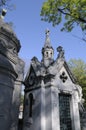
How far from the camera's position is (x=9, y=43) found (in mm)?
14492

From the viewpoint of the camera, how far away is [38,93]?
14477 mm

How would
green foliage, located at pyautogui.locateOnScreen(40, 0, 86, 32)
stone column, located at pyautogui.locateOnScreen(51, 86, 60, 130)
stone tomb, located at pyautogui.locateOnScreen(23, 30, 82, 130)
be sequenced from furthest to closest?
stone tomb, located at pyautogui.locateOnScreen(23, 30, 82, 130), stone column, located at pyautogui.locateOnScreen(51, 86, 60, 130), green foliage, located at pyautogui.locateOnScreen(40, 0, 86, 32)

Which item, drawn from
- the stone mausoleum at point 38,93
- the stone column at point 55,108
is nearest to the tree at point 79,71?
the stone mausoleum at point 38,93

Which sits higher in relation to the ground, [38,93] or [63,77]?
[63,77]

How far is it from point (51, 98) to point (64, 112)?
2137 mm

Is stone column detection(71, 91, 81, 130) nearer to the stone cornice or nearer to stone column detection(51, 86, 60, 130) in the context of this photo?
stone column detection(51, 86, 60, 130)

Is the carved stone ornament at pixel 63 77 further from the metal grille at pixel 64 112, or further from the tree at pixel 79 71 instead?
the tree at pixel 79 71

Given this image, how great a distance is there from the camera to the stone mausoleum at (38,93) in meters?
11.6

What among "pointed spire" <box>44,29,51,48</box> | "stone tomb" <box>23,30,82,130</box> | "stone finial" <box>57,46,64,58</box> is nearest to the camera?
"stone tomb" <box>23,30,82,130</box>

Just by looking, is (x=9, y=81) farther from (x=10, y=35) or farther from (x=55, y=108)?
(x=10, y=35)

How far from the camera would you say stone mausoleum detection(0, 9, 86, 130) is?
11.6 metres

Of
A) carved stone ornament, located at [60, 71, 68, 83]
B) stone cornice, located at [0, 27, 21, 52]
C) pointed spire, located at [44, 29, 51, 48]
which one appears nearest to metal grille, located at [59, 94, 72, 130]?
carved stone ornament, located at [60, 71, 68, 83]

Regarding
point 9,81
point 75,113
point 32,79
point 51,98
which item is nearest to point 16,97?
point 9,81

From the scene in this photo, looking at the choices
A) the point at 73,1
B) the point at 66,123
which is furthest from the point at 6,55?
the point at 66,123
